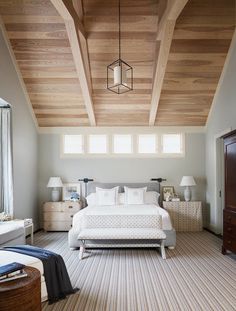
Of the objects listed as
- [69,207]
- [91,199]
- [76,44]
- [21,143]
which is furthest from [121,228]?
[76,44]

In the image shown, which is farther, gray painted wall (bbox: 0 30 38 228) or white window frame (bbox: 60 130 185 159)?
white window frame (bbox: 60 130 185 159)

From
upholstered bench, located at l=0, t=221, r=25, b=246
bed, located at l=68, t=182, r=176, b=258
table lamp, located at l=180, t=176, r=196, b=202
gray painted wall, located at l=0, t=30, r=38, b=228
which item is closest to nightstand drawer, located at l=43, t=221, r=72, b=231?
gray painted wall, located at l=0, t=30, r=38, b=228

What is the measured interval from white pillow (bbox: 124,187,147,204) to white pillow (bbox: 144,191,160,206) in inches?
5.1

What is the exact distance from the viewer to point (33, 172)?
6.81m

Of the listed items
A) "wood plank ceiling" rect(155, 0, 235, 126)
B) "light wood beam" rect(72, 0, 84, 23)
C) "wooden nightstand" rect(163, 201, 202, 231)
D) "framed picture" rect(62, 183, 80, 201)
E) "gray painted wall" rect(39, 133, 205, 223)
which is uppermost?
"light wood beam" rect(72, 0, 84, 23)

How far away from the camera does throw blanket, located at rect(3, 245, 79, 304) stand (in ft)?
10.2

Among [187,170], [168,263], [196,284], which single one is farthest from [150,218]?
[187,170]

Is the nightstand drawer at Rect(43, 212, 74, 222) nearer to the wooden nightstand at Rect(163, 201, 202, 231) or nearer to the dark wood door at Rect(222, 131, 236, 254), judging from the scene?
the wooden nightstand at Rect(163, 201, 202, 231)

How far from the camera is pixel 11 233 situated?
4.32m

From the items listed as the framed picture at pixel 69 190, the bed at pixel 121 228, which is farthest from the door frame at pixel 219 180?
the framed picture at pixel 69 190

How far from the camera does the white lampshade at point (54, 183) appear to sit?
21.9ft

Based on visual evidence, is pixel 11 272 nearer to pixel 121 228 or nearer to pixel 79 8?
pixel 121 228

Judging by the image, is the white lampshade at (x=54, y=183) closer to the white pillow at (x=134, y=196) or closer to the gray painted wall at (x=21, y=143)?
the gray painted wall at (x=21, y=143)

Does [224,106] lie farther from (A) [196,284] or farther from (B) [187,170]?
(A) [196,284]
